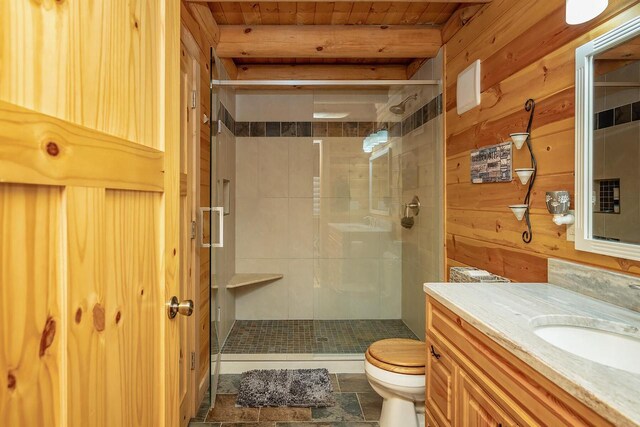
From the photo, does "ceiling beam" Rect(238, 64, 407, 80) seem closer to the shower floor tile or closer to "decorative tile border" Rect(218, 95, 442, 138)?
"decorative tile border" Rect(218, 95, 442, 138)

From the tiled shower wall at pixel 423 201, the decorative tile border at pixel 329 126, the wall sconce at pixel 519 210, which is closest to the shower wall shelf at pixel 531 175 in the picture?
the wall sconce at pixel 519 210

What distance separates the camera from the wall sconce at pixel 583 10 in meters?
1.20

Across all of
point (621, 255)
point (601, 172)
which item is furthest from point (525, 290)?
point (601, 172)

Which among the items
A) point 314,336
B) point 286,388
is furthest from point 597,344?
point 314,336

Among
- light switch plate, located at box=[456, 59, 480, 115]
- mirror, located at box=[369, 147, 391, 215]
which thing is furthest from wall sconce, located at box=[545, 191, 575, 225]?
mirror, located at box=[369, 147, 391, 215]

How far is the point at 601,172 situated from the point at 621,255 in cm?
29

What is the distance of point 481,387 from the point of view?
1.05m

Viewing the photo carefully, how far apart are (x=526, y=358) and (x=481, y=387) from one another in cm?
28

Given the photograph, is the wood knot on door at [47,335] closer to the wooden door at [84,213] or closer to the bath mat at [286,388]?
the wooden door at [84,213]

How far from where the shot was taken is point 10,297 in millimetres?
497

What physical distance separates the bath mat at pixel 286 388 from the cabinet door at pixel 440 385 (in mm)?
984

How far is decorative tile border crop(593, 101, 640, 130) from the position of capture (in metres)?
1.14

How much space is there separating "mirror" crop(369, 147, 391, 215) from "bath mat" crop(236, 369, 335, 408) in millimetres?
1427

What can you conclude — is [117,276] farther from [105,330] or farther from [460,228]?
[460,228]
